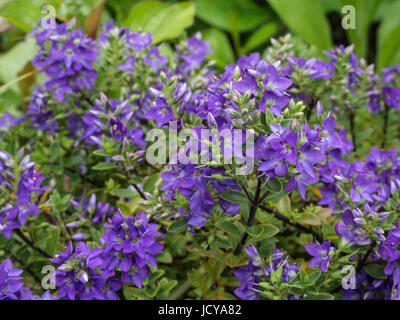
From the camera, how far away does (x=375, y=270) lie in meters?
1.15

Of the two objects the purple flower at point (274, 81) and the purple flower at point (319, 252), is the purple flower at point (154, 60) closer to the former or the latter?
the purple flower at point (274, 81)

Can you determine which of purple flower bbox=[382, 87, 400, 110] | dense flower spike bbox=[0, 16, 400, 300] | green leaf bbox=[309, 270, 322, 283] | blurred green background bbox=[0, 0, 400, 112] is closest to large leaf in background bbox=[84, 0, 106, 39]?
blurred green background bbox=[0, 0, 400, 112]

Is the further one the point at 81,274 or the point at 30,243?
the point at 30,243

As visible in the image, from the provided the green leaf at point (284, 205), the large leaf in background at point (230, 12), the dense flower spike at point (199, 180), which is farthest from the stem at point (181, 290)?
the large leaf in background at point (230, 12)

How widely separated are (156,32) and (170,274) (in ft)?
3.45

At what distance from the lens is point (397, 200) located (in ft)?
3.84

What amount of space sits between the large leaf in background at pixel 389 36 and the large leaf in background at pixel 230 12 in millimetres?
669

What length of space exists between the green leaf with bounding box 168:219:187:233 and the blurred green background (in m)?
0.75

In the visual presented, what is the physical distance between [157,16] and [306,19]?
88cm

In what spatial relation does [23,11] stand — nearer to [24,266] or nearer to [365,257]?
[24,266]

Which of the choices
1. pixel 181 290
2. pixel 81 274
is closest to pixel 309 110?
pixel 181 290

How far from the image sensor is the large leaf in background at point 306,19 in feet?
8.10
